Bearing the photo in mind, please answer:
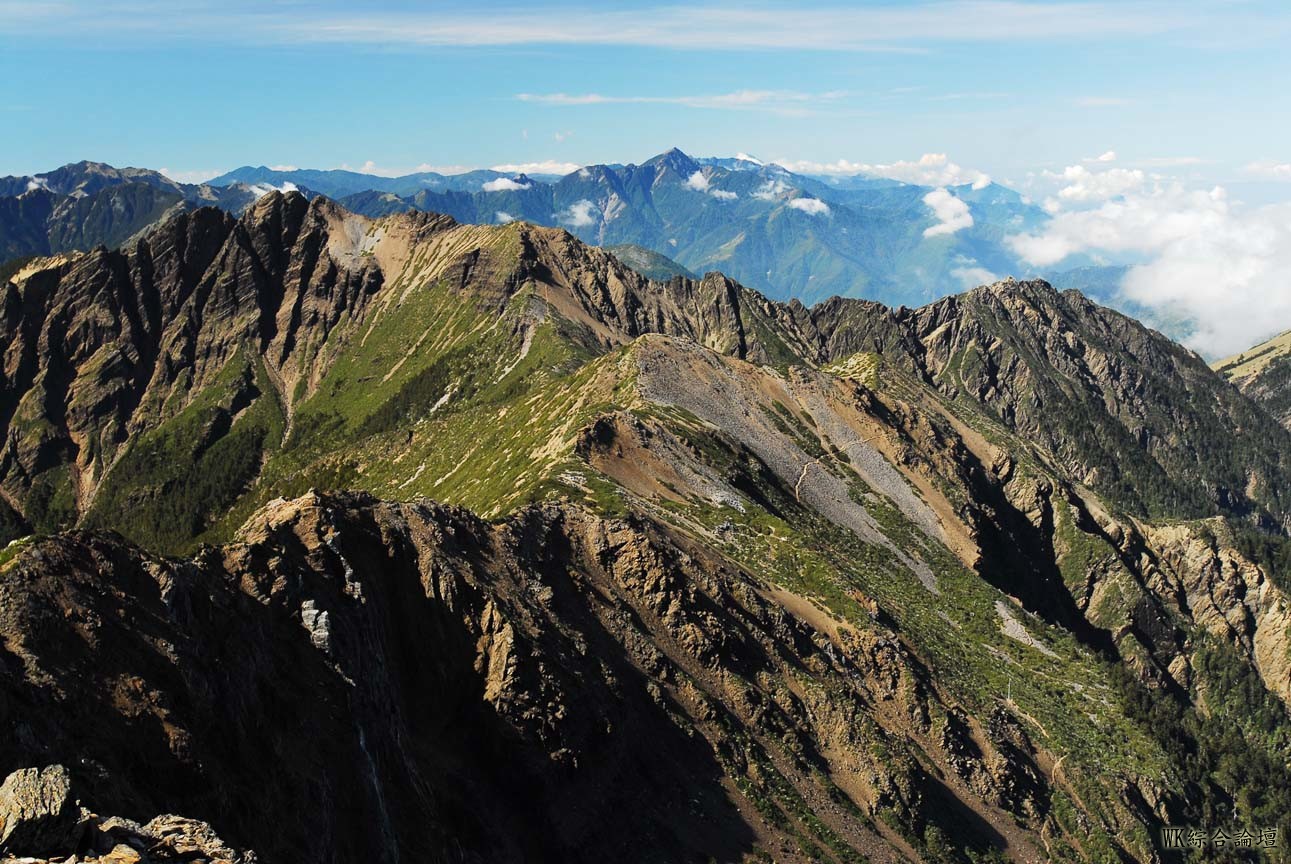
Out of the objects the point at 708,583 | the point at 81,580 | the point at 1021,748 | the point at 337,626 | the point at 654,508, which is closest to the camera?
the point at 81,580

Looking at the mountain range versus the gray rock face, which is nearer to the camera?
the gray rock face

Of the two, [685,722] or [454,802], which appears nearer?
[454,802]

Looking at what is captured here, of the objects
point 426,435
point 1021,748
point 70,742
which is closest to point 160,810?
point 70,742

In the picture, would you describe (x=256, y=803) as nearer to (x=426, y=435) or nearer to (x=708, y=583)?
(x=708, y=583)

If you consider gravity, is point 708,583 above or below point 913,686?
above

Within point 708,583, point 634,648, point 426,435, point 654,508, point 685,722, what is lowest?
point 685,722

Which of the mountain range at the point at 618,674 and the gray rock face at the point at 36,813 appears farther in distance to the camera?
the mountain range at the point at 618,674

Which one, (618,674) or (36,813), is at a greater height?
(618,674)

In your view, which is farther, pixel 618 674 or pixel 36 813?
pixel 618 674
